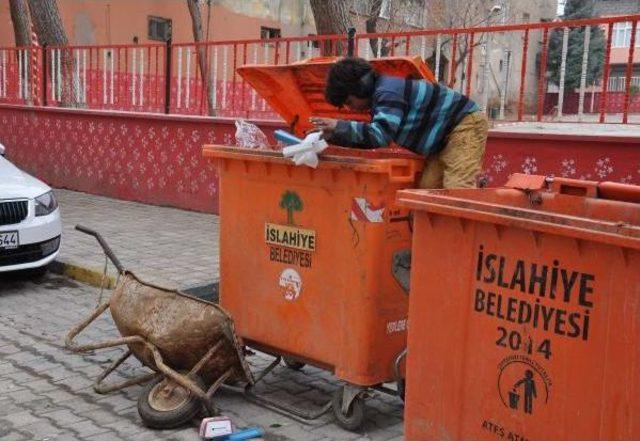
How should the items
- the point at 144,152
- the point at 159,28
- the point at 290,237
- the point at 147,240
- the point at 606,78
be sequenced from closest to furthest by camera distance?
1. the point at 290,237
2. the point at 606,78
3. the point at 147,240
4. the point at 144,152
5. the point at 159,28

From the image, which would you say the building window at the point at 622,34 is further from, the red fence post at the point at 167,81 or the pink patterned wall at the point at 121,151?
the red fence post at the point at 167,81

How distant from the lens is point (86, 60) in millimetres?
11977

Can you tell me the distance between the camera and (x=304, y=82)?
4762mm

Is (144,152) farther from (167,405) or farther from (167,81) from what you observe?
(167,405)

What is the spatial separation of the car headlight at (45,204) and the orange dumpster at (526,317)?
4.62 m

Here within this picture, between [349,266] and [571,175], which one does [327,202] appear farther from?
[571,175]

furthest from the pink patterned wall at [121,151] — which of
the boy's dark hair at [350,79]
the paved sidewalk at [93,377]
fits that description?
the boy's dark hair at [350,79]

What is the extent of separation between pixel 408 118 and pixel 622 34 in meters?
3.53

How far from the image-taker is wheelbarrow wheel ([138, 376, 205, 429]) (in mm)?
3955

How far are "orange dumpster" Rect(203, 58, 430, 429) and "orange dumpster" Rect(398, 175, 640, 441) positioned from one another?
572mm

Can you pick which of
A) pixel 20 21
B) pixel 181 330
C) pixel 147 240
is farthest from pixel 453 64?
pixel 20 21

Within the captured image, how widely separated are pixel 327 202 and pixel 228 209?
0.79m

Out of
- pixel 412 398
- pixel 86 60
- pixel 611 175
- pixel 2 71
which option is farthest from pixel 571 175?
pixel 2 71

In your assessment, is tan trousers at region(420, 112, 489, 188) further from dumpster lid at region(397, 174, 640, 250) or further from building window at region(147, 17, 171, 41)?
building window at region(147, 17, 171, 41)
